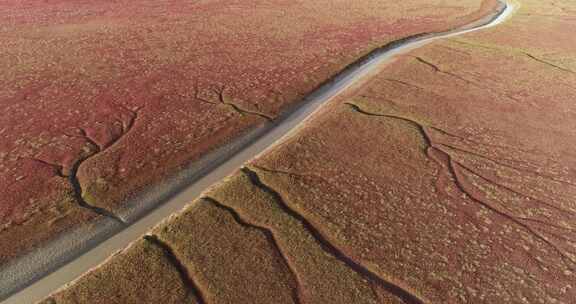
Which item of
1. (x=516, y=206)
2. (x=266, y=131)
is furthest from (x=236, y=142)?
(x=516, y=206)

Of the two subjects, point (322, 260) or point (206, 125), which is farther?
point (206, 125)

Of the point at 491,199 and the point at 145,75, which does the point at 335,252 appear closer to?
the point at 491,199

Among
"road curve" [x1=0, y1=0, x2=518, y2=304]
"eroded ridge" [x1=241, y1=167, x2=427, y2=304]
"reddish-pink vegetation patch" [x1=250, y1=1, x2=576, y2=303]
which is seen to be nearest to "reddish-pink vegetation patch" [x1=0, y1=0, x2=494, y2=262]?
"road curve" [x1=0, y1=0, x2=518, y2=304]

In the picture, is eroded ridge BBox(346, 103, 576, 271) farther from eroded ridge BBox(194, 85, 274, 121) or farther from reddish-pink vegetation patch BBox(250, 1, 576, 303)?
eroded ridge BBox(194, 85, 274, 121)

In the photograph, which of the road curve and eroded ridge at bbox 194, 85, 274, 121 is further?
eroded ridge at bbox 194, 85, 274, 121

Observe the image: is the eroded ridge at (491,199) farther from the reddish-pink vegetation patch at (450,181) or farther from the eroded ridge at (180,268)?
the eroded ridge at (180,268)

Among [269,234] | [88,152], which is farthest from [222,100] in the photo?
[269,234]

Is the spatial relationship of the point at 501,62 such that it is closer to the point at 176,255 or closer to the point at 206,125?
the point at 206,125
